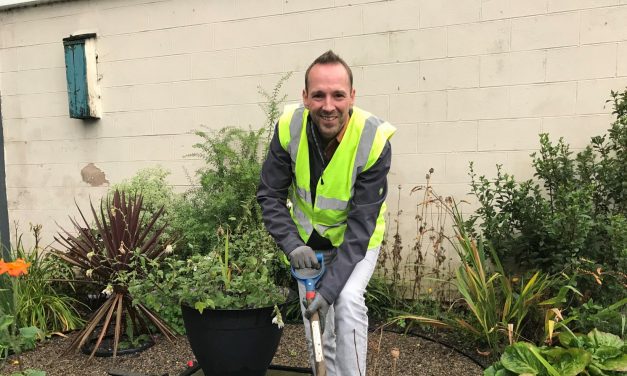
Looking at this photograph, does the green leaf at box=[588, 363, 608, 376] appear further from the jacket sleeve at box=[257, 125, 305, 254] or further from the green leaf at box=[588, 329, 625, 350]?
the jacket sleeve at box=[257, 125, 305, 254]

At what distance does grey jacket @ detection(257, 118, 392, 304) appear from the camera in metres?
2.28

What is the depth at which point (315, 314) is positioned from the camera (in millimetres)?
2107

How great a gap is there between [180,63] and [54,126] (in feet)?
5.74

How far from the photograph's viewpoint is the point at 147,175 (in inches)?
189

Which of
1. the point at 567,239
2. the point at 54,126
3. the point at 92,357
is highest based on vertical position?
the point at 54,126

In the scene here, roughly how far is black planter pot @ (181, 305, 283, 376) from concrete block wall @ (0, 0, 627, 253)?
2.04 metres

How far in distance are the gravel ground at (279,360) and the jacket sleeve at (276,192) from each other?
3.72 feet

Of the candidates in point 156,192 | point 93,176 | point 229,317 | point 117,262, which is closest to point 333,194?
point 229,317

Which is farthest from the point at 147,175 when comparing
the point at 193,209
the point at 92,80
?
the point at 92,80

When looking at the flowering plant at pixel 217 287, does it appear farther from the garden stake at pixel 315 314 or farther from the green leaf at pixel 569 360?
the green leaf at pixel 569 360

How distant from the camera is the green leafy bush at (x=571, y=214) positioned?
122 inches

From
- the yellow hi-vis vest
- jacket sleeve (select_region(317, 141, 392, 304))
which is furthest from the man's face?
jacket sleeve (select_region(317, 141, 392, 304))

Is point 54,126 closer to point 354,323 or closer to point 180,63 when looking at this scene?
A: point 180,63

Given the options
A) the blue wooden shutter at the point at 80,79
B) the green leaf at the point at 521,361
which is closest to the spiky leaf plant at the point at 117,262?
the blue wooden shutter at the point at 80,79
